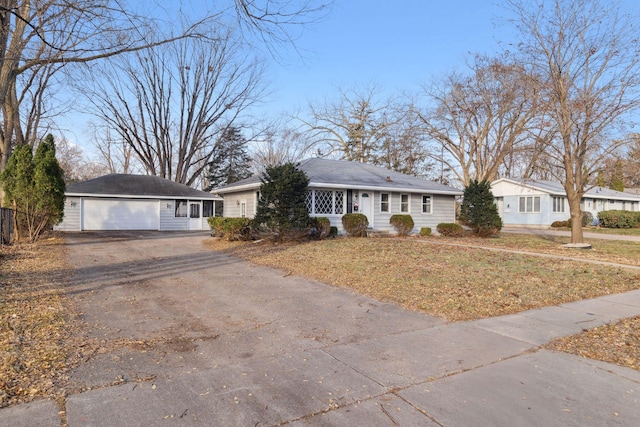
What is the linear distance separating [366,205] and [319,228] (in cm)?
433

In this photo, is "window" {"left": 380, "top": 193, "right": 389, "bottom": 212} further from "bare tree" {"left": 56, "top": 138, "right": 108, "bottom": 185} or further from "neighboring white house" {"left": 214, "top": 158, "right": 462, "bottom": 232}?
"bare tree" {"left": 56, "top": 138, "right": 108, "bottom": 185}

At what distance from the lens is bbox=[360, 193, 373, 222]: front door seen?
1947 centimetres

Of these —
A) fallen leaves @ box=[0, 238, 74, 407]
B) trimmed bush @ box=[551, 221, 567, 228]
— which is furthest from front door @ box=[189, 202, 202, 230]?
trimmed bush @ box=[551, 221, 567, 228]

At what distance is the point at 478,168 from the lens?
101 feet

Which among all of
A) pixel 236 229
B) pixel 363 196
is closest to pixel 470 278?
pixel 236 229

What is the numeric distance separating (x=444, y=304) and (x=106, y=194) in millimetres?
23044

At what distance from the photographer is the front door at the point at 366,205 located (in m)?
19.5

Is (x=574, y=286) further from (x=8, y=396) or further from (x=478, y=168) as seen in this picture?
(x=478, y=168)

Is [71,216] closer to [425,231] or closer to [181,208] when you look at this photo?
[181,208]

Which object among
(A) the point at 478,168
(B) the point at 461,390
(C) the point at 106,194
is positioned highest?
(A) the point at 478,168

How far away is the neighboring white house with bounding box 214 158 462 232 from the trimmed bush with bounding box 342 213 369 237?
3.84ft

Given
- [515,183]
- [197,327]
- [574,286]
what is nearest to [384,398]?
[197,327]

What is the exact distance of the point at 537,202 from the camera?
31234mm

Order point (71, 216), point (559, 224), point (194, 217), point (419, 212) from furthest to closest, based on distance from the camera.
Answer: point (559, 224) → point (194, 217) → point (71, 216) → point (419, 212)
